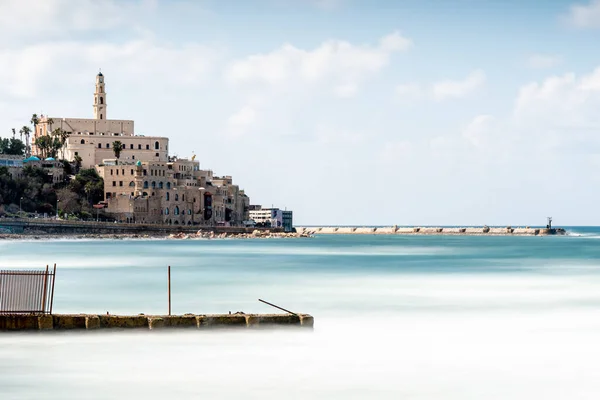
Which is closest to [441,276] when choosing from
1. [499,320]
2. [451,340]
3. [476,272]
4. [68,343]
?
[476,272]

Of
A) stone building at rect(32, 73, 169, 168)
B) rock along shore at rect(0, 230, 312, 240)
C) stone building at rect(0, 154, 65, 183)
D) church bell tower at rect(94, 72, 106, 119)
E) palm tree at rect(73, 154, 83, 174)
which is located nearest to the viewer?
rock along shore at rect(0, 230, 312, 240)

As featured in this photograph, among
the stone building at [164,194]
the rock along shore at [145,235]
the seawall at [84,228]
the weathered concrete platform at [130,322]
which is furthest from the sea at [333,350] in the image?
the stone building at [164,194]

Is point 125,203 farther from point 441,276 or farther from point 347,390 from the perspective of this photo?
point 347,390

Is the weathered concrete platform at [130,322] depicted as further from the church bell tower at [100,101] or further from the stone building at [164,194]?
the church bell tower at [100,101]

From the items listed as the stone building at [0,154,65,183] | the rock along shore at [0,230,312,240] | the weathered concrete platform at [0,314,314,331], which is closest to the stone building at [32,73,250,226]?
the rock along shore at [0,230,312,240]

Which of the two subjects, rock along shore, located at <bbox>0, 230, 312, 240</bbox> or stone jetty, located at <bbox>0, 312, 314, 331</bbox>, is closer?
stone jetty, located at <bbox>0, 312, 314, 331</bbox>

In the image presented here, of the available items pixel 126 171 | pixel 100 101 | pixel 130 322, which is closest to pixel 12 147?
pixel 100 101

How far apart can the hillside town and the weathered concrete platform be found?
130877mm

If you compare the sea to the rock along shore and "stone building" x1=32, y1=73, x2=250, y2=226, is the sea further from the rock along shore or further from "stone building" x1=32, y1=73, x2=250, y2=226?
"stone building" x1=32, y1=73, x2=250, y2=226

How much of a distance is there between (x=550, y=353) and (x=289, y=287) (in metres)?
24.0

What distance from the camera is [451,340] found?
2903 cm

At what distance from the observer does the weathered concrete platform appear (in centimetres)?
2789

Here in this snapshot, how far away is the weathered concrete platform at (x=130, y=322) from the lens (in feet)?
91.5

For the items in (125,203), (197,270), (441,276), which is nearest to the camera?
(441,276)
